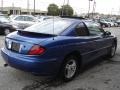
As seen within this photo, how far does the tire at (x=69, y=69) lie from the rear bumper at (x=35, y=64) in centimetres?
30

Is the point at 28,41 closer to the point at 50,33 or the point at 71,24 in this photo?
the point at 50,33

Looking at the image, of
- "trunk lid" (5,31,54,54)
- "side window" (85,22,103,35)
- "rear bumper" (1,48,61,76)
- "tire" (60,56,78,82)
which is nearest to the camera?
"rear bumper" (1,48,61,76)

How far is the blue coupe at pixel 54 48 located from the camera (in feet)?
15.9

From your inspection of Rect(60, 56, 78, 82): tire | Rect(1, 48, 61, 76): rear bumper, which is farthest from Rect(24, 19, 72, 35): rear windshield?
Rect(1, 48, 61, 76): rear bumper

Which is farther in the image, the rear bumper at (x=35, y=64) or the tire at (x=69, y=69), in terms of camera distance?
the tire at (x=69, y=69)

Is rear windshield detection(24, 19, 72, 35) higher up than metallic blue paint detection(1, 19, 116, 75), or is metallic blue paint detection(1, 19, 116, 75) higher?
rear windshield detection(24, 19, 72, 35)

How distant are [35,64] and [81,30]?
1.82m

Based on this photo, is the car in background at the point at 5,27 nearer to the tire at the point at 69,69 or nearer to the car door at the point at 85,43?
the car door at the point at 85,43

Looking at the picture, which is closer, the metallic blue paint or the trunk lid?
the metallic blue paint

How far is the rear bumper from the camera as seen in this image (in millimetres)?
4785

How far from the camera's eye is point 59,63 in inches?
201

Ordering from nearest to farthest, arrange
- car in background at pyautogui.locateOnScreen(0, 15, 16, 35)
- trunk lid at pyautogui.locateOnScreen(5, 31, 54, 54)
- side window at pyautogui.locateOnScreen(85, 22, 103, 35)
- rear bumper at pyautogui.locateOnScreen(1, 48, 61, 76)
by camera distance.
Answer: rear bumper at pyautogui.locateOnScreen(1, 48, 61, 76)
trunk lid at pyautogui.locateOnScreen(5, 31, 54, 54)
side window at pyautogui.locateOnScreen(85, 22, 103, 35)
car in background at pyautogui.locateOnScreen(0, 15, 16, 35)

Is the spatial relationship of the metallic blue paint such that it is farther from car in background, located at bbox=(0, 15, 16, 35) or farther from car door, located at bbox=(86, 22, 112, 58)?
car in background, located at bbox=(0, 15, 16, 35)

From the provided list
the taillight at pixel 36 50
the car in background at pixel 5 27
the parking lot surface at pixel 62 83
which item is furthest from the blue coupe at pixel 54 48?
the car in background at pixel 5 27
